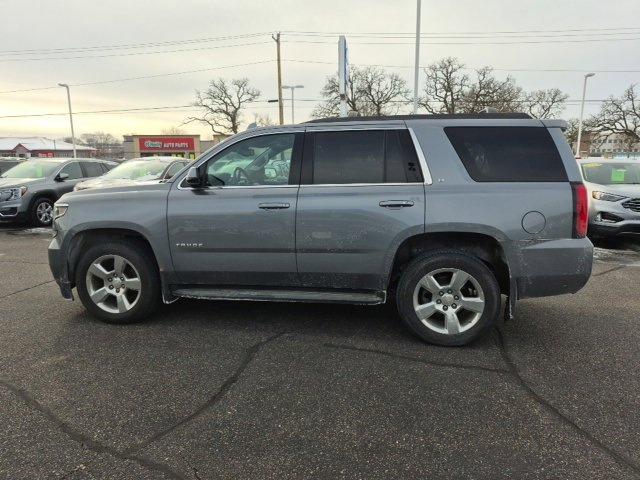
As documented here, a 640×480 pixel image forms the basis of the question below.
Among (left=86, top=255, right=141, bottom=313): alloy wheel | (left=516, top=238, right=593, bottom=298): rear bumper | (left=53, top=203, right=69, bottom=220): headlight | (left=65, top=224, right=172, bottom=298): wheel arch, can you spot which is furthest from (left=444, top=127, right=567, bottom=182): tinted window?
(left=53, top=203, right=69, bottom=220): headlight

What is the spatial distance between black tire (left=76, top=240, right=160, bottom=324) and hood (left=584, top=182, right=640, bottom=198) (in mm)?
7938

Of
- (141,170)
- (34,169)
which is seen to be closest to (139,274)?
(141,170)

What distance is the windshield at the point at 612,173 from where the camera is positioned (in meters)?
8.83

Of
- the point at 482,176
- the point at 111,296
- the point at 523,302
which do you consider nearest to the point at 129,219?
the point at 111,296

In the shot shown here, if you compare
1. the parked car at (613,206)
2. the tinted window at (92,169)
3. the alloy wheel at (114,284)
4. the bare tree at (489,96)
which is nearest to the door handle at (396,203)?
the alloy wheel at (114,284)

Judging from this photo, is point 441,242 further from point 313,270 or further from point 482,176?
point 313,270

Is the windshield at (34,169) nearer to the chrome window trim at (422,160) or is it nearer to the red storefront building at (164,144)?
the chrome window trim at (422,160)

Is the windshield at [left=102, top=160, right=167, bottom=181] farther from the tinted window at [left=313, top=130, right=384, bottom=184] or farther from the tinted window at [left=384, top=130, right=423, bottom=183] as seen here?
the tinted window at [left=384, top=130, right=423, bottom=183]

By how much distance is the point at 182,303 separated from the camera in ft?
16.2

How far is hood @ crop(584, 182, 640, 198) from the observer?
26.4 ft

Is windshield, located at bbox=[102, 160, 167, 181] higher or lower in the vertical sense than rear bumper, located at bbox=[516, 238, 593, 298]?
higher

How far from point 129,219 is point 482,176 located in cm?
307

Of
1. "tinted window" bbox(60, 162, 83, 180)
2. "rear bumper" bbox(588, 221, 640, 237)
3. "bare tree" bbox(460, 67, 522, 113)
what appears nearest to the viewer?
"rear bumper" bbox(588, 221, 640, 237)

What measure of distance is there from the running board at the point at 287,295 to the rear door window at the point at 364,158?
0.96 metres
